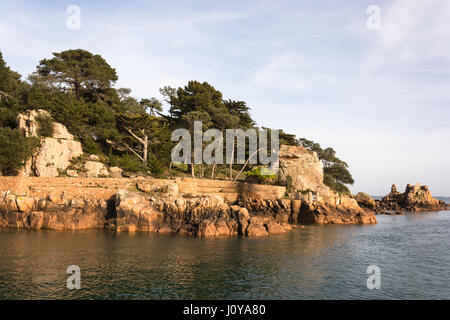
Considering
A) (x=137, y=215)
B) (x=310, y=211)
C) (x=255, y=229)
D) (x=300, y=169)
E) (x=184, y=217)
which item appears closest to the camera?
(x=255, y=229)

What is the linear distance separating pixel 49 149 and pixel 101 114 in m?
13.2

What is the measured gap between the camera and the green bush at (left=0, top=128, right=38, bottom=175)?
42688mm

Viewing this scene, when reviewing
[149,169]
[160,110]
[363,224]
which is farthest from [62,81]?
[363,224]

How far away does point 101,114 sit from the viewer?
192 ft

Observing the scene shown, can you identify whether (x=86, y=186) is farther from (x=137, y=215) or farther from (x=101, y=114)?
(x=101, y=114)

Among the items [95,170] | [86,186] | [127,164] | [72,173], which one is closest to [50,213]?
[86,186]

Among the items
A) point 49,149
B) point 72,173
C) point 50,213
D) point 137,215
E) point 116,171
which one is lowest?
point 137,215

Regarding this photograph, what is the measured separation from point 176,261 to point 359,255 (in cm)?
1650

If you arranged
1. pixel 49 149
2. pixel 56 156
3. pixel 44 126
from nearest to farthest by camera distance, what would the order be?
pixel 49 149 < pixel 56 156 < pixel 44 126

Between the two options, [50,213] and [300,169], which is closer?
[50,213]

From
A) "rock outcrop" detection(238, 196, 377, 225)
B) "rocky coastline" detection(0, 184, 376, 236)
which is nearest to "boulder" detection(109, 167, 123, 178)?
"rocky coastline" detection(0, 184, 376, 236)

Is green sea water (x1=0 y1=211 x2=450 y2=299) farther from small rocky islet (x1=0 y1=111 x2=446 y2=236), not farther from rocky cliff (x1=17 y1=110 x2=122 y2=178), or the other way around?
rocky cliff (x1=17 y1=110 x2=122 y2=178)

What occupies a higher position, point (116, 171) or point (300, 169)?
point (300, 169)

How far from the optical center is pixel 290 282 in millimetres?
22172
